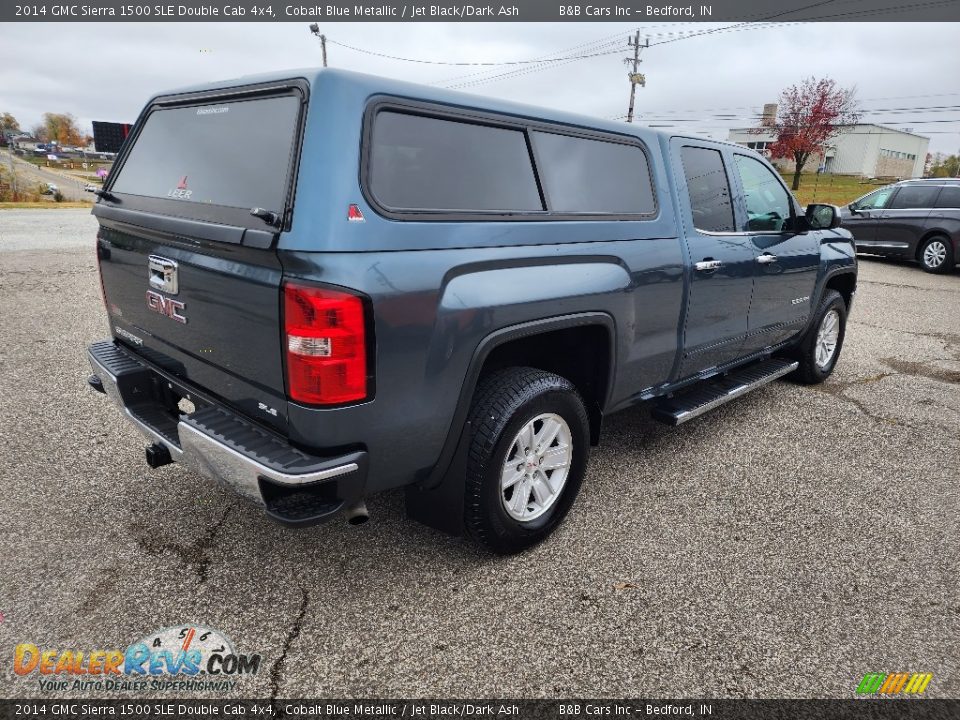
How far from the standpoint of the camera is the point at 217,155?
2.57 meters

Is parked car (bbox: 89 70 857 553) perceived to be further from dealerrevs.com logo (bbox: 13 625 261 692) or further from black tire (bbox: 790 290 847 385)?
black tire (bbox: 790 290 847 385)

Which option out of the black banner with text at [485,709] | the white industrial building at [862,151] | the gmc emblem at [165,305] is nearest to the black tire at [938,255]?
the black banner with text at [485,709]

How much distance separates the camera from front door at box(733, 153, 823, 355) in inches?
163

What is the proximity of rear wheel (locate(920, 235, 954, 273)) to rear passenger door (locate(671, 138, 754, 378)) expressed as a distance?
35.2ft

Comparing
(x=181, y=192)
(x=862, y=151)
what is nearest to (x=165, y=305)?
(x=181, y=192)

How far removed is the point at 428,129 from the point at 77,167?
271ft

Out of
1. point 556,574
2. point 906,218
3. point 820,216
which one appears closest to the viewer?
point 556,574

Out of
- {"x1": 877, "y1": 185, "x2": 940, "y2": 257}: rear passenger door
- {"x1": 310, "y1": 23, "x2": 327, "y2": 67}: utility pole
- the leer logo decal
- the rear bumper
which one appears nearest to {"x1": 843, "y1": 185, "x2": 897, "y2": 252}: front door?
{"x1": 877, "y1": 185, "x2": 940, "y2": 257}: rear passenger door

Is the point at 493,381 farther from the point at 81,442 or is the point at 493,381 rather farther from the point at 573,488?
the point at 81,442

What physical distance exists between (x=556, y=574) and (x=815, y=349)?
12.0 feet

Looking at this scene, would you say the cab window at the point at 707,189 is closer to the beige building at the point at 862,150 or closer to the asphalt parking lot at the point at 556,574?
the asphalt parking lot at the point at 556,574

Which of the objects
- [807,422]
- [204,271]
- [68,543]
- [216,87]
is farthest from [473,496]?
Result: [807,422]

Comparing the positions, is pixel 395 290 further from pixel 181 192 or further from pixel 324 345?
pixel 181 192

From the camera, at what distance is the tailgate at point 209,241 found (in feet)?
7.24
